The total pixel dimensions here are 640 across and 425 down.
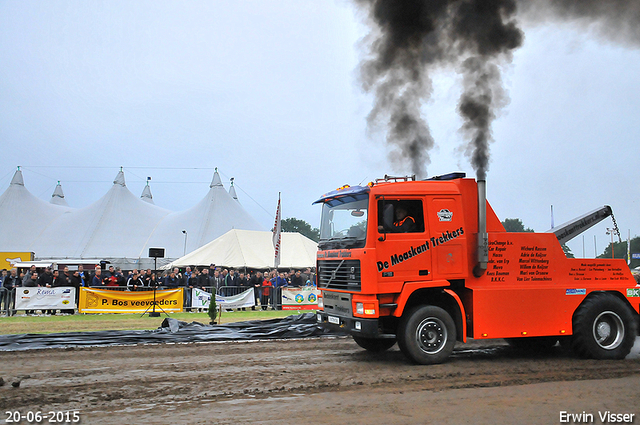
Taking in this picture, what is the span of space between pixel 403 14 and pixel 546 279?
7.08 metres

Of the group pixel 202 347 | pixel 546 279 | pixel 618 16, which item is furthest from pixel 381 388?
pixel 618 16

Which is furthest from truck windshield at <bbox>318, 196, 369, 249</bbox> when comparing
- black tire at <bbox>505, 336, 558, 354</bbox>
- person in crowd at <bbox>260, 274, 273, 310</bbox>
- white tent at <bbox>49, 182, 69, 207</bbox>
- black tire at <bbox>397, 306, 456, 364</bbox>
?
white tent at <bbox>49, 182, 69, 207</bbox>

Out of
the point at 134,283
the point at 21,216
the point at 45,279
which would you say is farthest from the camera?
the point at 21,216

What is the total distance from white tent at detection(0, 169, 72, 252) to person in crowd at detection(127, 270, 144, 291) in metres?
23.5

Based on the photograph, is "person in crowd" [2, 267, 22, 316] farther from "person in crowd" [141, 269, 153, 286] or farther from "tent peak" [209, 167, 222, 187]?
"tent peak" [209, 167, 222, 187]

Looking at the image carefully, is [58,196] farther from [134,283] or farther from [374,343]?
[374,343]

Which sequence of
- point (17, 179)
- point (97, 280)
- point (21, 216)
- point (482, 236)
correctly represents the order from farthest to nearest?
point (17, 179), point (21, 216), point (97, 280), point (482, 236)

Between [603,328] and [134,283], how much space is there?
55.1 feet

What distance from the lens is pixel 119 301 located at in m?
18.7

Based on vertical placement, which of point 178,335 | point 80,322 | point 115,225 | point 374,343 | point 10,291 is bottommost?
point 80,322

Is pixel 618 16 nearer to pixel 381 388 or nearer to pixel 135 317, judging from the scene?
pixel 381 388

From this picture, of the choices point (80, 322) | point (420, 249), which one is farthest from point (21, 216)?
point (420, 249)

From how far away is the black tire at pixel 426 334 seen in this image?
783 centimetres

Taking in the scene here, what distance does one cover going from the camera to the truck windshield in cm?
815
